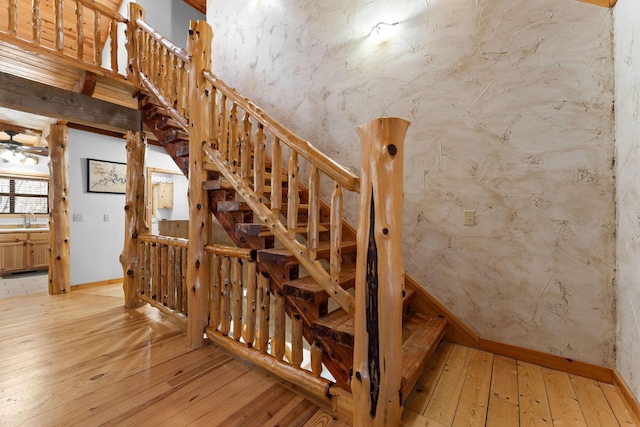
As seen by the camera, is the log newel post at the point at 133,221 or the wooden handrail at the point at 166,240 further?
the log newel post at the point at 133,221

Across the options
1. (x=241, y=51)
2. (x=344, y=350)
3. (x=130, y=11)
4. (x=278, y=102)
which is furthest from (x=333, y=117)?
(x=130, y=11)

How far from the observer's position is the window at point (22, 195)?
5391 millimetres

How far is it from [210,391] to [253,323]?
0.46m

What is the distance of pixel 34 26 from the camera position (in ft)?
8.54

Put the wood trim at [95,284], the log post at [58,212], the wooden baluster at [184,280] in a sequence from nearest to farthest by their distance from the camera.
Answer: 1. the wooden baluster at [184,280]
2. the log post at [58,212]
3. the wood trim at [95,284]

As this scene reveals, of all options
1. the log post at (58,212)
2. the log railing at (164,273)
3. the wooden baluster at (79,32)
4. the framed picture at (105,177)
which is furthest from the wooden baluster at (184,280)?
the log post at (58,212)

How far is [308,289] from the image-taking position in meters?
1.58

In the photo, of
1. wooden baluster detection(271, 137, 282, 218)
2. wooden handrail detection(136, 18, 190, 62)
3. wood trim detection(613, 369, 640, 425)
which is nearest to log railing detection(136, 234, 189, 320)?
wooden baluster detection(271, 137, 282, 218)

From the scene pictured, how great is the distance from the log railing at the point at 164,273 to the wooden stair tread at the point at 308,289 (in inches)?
50.4

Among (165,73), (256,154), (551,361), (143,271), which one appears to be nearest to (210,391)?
(256,154)

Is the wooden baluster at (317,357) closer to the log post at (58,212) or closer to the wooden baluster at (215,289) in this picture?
the wooden baluster at (215,289)

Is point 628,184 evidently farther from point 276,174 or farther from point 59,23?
point 59,23

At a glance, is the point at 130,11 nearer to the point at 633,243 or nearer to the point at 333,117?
the point at 333,117

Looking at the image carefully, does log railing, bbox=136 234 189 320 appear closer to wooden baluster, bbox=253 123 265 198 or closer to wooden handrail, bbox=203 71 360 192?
wooden baluster, bbox=253 123 265 198
